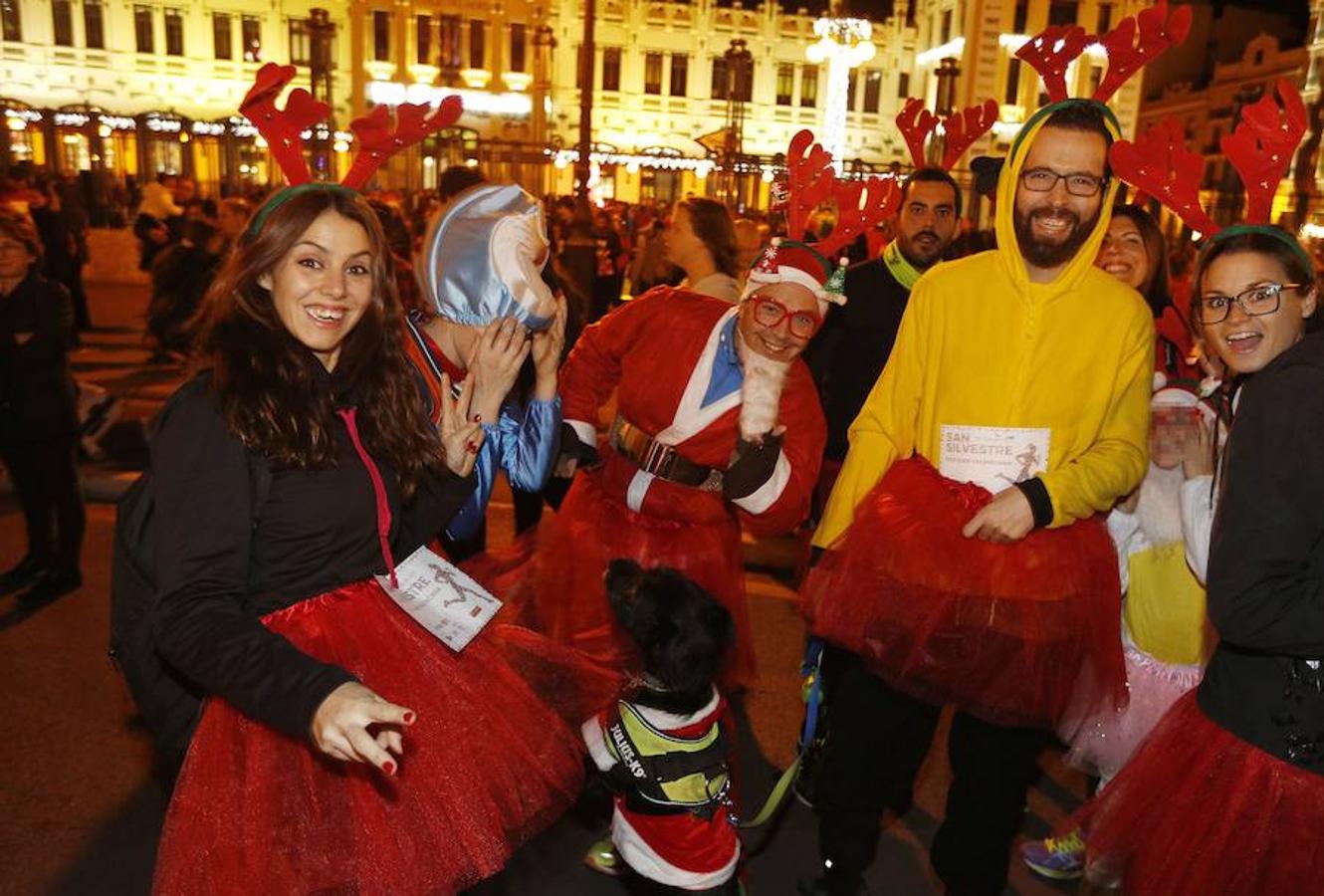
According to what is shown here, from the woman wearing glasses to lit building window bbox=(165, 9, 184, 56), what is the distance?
58.3 metres

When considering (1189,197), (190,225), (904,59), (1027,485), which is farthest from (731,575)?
(904,59)

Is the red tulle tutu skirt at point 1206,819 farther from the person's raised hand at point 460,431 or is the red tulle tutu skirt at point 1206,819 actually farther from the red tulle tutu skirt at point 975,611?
the person's raised hand at point 460,431

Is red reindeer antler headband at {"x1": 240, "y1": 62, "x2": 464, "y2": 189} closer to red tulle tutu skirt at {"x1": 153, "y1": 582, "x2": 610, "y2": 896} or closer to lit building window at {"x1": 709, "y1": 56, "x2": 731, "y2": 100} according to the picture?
red tulle tutu skirt at {"x1": 153, "y1": 582, "x2": 610, "y2": 896}

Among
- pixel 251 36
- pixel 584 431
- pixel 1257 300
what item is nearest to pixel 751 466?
pixel 584 431

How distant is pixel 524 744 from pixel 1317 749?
5.59 feet

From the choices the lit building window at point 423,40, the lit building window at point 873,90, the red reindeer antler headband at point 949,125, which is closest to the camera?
the red reindeer antler headband at point 949,125

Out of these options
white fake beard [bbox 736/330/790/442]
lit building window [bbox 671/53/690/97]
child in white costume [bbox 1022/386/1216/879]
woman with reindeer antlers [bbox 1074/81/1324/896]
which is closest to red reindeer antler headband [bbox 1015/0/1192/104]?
woman with reindeer antlers [bbox 1074/81/1324/896]

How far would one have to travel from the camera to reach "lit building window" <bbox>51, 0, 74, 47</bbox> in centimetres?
4856

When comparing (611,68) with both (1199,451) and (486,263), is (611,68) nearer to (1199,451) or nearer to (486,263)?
(486,263)

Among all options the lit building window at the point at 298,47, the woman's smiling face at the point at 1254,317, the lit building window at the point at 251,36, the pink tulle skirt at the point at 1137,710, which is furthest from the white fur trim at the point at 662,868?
the lit building window at the point at 251,36

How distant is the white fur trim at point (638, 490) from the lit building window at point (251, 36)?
2209 inches

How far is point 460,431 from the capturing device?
265 centimetres

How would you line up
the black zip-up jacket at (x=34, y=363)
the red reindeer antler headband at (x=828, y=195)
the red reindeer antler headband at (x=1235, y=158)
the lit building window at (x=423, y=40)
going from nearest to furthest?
the red reindeer antler headband at (x=1235, y=158) → the red reindeer antler headband at (x=828, y=195) → the black zip-up jacket at (x=34, y=363) → the lit building window at (x=423, y=40)

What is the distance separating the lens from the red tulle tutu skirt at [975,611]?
2766 millimetres
